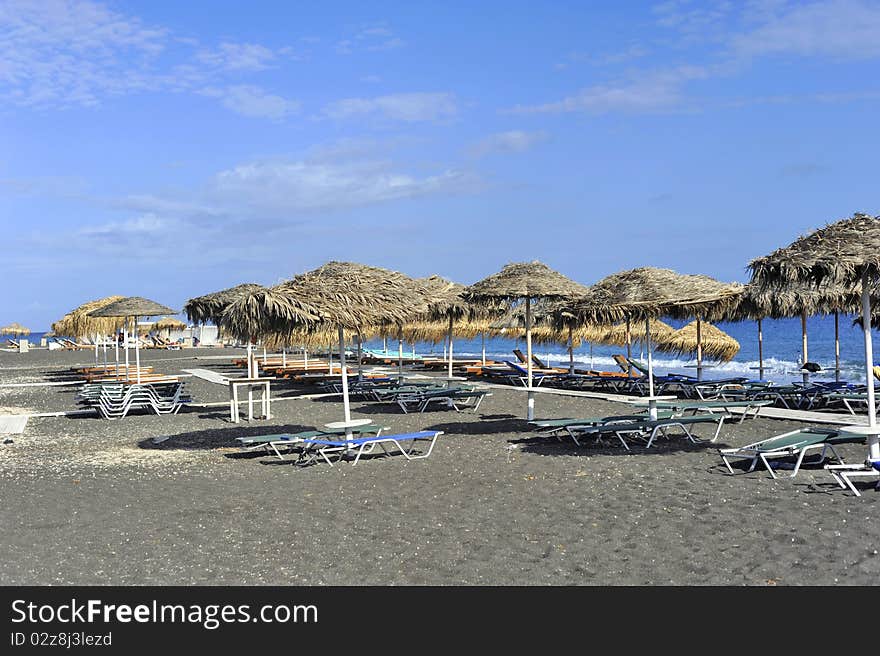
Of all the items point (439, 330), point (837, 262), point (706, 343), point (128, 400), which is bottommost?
point (128, 400)

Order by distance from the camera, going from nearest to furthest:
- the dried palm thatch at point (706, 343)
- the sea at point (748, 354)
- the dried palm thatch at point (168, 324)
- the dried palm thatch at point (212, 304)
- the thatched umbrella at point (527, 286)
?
the thatched umbrella at point (527, 286), the dried palm thatch at point (212, 304), the dried palm thatch at point (706, 343), the sea at point (748, 354), the dried palm thatch at point (168, 324)

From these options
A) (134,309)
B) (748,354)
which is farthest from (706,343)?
(748,354)

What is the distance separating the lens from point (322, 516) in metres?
6.64

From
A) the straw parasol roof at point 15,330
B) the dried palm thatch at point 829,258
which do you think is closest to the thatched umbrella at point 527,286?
the dried palm thatch at point 829,258

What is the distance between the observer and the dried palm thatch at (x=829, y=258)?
7594mm

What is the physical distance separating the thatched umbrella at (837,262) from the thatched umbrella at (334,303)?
4017 mm

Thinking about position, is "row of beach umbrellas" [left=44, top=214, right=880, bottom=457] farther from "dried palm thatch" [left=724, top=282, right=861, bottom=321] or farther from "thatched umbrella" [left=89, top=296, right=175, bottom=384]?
"thatched umbrella" [left=89, top=296, right=175, bottom=384]

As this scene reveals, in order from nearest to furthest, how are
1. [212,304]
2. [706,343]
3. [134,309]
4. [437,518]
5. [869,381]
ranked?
[437,518] → [869,381] → [212,304] → [134,309] → [706,343]

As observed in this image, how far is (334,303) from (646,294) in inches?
152

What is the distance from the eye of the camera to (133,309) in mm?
17359

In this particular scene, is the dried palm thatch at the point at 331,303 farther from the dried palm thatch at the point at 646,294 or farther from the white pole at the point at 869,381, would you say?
the white pole at the point at 869,381

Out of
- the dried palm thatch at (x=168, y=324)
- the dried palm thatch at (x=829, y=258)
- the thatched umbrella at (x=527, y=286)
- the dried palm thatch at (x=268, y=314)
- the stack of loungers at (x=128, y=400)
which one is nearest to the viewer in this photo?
the dried palm thatch at (x=829, y=258)

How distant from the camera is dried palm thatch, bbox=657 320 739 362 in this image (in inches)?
944

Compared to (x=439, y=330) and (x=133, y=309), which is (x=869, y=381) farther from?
(x=439, y=330)
